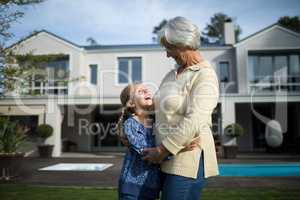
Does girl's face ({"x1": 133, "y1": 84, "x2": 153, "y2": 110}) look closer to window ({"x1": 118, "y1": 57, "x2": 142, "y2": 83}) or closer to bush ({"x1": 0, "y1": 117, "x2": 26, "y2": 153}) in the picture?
bush ({"x1": 0, "y1": 117, "x2": 26, "y2": 153})

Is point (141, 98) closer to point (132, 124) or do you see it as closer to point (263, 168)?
point (132, 124)

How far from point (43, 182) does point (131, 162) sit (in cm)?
722

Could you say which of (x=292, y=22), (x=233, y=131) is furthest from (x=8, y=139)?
(x=292, y=22)

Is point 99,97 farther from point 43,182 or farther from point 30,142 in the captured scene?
point 43,182

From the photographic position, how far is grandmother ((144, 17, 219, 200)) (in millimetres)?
1898

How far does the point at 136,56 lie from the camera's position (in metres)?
22.3

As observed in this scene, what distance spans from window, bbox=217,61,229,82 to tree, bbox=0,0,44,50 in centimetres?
1634

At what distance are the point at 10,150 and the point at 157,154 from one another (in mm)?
8955

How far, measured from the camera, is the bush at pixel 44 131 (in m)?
18.3

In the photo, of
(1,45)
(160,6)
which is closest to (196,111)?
(1,45)

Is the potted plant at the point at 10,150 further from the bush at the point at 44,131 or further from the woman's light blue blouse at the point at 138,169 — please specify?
the bush at the point at 44,131

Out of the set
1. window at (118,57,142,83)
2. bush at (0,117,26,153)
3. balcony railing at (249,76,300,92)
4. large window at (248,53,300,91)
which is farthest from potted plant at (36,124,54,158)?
large window at (248,53,300,91)

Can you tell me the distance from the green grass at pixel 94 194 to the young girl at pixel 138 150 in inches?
166

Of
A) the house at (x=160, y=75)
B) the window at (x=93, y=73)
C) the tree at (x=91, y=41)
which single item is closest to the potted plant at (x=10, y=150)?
the house at (x=160, y=75)
